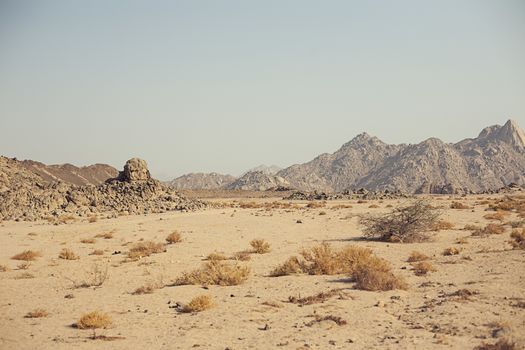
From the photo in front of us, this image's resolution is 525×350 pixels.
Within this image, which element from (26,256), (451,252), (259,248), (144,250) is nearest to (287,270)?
(259,248)

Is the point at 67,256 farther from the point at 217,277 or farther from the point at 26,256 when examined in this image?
the point at 217,277

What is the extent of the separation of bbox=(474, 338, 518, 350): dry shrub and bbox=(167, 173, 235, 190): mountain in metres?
139

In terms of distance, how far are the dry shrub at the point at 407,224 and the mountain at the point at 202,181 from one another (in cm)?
12621

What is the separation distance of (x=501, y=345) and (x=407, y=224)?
13163 mm

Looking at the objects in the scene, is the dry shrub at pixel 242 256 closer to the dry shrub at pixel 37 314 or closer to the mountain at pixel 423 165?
the dry shrub at pixel 37 314

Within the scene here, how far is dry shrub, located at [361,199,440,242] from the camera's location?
19.4m

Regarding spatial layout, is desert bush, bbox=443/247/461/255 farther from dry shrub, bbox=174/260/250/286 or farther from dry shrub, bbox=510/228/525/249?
dry shrub, bbox=174/260/250/286

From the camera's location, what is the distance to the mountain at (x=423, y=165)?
10944cm

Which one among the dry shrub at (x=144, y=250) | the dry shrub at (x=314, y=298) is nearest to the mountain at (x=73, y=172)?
the dry shrub at (x=144, y=250)

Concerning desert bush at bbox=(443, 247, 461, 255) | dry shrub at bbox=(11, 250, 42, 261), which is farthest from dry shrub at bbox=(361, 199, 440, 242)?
dry shrub at bbox=(11, 250, 42, 261)

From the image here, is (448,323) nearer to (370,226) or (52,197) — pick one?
(370,226)

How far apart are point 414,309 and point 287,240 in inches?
482

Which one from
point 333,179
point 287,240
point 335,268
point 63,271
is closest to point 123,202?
point 287,240

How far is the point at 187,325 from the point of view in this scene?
8.96m
